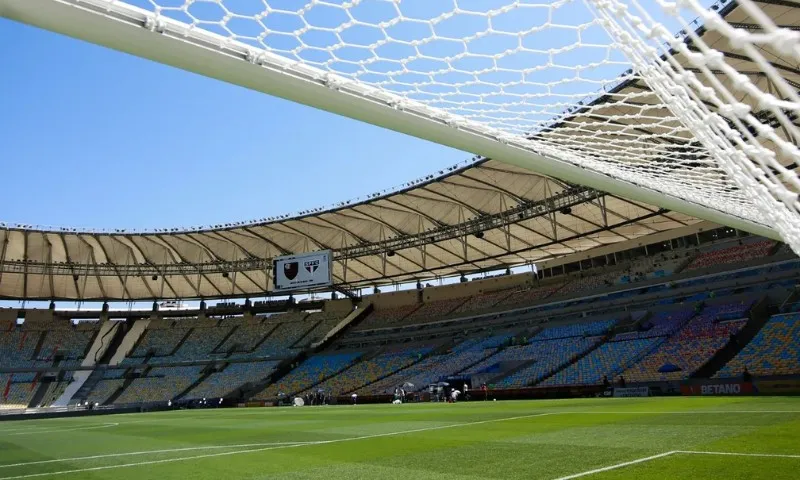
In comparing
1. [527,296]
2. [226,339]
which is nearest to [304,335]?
[226,339]

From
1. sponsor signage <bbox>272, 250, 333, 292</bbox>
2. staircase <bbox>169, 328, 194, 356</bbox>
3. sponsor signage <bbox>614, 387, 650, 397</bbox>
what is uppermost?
sponsor signage <bbox>272, 250, 333, 292</bbox>

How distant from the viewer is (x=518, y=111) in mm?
7008

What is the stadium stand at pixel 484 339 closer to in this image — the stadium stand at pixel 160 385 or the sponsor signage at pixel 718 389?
the stadium stand at pixel 160 385

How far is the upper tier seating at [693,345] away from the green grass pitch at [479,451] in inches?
423

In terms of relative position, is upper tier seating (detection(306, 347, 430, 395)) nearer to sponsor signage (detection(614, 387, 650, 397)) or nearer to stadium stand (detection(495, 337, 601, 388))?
stadium stand (detection(495, 337, 601, 388))

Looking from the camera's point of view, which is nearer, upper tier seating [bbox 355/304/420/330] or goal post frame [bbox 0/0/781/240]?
goal post frame [bbox 0/0/781/240]

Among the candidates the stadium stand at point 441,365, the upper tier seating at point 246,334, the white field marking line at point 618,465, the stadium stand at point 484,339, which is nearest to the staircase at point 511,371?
the stadium stand at point 484,339

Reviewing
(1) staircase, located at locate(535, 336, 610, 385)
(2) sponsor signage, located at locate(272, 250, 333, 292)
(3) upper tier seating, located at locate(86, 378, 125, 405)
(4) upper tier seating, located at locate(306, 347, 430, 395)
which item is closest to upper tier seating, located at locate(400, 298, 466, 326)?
(4) upper tier seating, located at locate(306, 347, 430, 395)

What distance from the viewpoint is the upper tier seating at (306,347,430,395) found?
3381 cm

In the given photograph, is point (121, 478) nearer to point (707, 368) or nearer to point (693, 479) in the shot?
point (693, 479)

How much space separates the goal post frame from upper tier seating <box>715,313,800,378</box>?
15536mm

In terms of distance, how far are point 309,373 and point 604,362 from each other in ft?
71.3

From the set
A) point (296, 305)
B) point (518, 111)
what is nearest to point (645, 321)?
point (518, 111)

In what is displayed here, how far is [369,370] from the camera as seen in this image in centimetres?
3519
